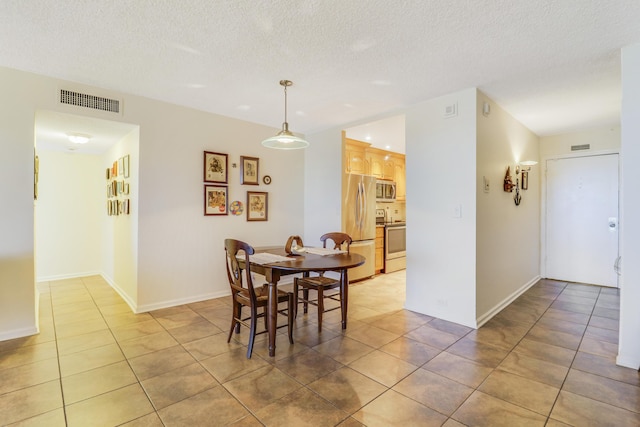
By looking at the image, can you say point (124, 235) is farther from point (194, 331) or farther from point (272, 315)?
point (272, 315)

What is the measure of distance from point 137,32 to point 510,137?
13.5 ft

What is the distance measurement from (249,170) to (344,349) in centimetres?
273

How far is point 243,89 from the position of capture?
317cm

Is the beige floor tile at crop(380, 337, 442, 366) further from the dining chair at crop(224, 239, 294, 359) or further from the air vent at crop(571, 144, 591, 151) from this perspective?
the air vent at crop(571, 144, 591, 151)

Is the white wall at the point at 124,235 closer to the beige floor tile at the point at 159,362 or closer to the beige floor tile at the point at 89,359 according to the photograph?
the beige floor tile at the point at 89,359

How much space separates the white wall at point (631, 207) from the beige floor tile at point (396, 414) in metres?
1.73

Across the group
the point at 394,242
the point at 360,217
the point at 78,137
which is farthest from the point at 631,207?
the point at 78,137

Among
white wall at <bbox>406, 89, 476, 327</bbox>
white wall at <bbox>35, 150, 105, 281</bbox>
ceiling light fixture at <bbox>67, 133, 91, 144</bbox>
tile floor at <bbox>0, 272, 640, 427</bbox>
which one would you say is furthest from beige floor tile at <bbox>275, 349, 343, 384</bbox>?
white wall at <bbox>35, 150, 105, 281</bbox>

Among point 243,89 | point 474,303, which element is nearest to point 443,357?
point 474,303

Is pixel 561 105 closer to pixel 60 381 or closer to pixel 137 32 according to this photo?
pixel 137 32

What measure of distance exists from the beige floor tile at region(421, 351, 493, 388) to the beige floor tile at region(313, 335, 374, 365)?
0.51 meters

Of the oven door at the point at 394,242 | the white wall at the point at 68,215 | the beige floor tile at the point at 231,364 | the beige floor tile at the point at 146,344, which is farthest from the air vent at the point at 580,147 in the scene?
the white wall at the point at 68,215

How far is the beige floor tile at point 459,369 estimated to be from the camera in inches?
84.0

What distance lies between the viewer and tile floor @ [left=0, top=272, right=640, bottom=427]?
1.77 metres
